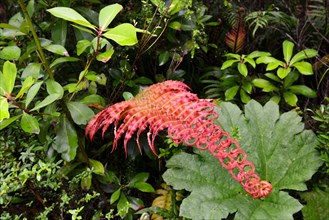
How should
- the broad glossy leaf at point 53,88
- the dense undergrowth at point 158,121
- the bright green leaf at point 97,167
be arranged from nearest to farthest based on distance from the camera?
the dense undergrowth at point 158,121
the broad glossy leaf at point 53,88
the bright green leaf at point 97,167

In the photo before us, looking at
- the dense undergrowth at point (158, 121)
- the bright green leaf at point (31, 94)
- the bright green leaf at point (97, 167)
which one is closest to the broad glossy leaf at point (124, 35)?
the dense undergrowth at point (158, 121)

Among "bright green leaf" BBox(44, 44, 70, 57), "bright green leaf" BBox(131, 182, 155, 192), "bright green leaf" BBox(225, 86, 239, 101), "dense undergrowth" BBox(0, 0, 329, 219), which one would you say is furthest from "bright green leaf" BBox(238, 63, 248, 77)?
"bright green leaf" BBox(44, 44, 70, 57)

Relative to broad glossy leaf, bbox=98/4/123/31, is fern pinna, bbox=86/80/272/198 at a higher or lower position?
lower

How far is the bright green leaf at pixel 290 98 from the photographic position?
6.07ft

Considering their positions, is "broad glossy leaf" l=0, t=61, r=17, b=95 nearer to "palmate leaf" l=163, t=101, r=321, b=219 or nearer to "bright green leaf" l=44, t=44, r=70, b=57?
"bright green leaf" l=44, t=44, r=70, b=57

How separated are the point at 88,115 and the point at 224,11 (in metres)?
1.12

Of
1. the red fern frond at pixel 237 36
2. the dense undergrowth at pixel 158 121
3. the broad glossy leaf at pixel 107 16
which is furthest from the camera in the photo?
the red fern frond at pixel 237 36

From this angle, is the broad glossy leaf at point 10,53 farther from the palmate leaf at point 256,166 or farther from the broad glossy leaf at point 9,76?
the palmate leaf at point 256,166

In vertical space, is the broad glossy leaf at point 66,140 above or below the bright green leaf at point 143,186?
above

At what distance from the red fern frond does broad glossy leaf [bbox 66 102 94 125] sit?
830mm

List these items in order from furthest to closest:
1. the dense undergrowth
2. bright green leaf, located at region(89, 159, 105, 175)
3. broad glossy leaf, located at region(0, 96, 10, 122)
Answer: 1. bright green leaf, located at region(89, 159, 105, 175)
2. the dense undergrowth
3. broad glossy leaf, located at region(0, 96, 10, 122)

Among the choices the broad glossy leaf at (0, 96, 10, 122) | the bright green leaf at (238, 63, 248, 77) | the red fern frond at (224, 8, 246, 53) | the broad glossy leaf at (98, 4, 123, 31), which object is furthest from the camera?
the red fern frond at (224, 8, 246, 53)

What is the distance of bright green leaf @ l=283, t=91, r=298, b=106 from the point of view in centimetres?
185

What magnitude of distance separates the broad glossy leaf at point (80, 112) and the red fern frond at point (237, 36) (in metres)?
0.83
